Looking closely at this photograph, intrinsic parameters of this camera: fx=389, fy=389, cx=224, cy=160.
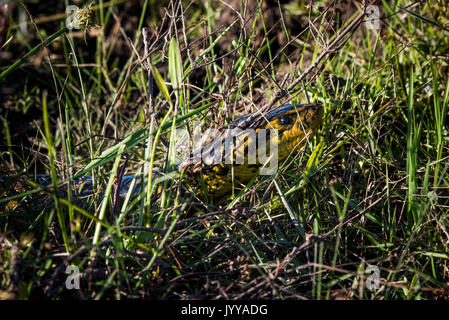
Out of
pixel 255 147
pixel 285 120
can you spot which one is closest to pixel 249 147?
pixel 255 147

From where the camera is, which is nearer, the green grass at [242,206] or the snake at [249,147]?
the green grass at [242,206]

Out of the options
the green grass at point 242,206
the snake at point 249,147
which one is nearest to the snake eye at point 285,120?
the snake at point 249,147

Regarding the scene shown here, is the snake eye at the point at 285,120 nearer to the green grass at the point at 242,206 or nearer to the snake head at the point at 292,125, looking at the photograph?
the snake head at the point at 292,125

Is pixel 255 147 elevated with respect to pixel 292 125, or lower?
lower

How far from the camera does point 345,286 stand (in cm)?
137

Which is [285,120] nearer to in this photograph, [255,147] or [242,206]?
[255,147]

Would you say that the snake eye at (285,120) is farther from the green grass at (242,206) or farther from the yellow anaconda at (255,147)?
the green grass at (242,206)

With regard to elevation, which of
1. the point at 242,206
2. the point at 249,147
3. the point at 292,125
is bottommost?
the point at 242,206

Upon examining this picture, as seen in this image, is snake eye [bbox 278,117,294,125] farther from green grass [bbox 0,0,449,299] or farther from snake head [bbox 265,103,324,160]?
green grass [bbox 0,0,449,299]

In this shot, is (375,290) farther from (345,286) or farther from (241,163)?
(241,163)

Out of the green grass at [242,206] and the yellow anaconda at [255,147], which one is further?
the yellow anaconda at [255,147]

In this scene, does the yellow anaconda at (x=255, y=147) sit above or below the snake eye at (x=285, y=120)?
below
